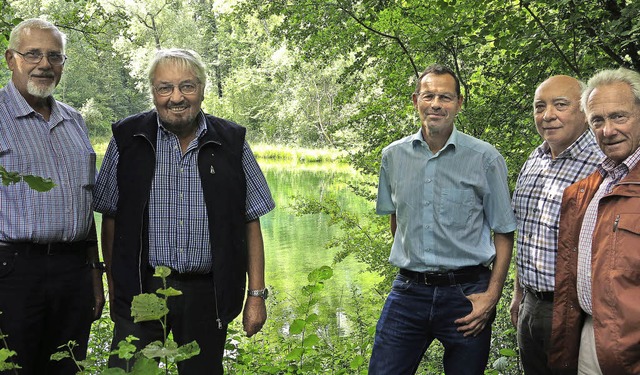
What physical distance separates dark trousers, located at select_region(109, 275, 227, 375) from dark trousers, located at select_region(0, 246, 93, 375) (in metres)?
0.27

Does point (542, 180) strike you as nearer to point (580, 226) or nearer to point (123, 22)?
point (580, 226)

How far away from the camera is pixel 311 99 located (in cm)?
1911

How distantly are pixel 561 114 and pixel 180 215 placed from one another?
1539 millimetres

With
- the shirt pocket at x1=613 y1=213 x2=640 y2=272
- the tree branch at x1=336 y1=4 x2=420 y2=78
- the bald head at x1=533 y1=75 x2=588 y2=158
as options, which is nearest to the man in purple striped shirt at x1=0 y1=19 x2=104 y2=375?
the bald head at x1=533 y1=75 x2=588 y2=158

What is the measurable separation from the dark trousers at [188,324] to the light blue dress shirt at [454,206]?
2.60 feet

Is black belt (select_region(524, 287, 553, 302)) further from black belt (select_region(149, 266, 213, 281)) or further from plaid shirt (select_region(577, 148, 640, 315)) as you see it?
black belt (select_region(149, 266, 213, 281))

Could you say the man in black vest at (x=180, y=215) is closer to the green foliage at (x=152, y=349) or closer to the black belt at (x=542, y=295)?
the green foliage at (x=152, y=349)

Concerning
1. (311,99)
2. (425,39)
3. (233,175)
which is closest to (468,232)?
(233,175)

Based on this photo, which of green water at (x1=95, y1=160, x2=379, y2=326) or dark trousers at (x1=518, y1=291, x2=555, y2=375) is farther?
green water at (x1=95, y1=160, x2=379, y2=326)

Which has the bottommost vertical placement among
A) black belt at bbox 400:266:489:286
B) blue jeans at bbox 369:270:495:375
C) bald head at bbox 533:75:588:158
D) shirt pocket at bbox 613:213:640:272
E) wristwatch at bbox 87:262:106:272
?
blue jeans at bbox 369:270:495:375

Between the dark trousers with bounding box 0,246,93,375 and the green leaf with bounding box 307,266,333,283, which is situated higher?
the green leaf with bounding box 307,266,333,283

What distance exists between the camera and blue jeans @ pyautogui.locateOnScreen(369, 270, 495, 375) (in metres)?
2.62

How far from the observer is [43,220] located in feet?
8.59

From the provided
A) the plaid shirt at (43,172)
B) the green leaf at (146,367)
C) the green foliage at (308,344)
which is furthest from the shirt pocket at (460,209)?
the plaid shirt at (43,172)
